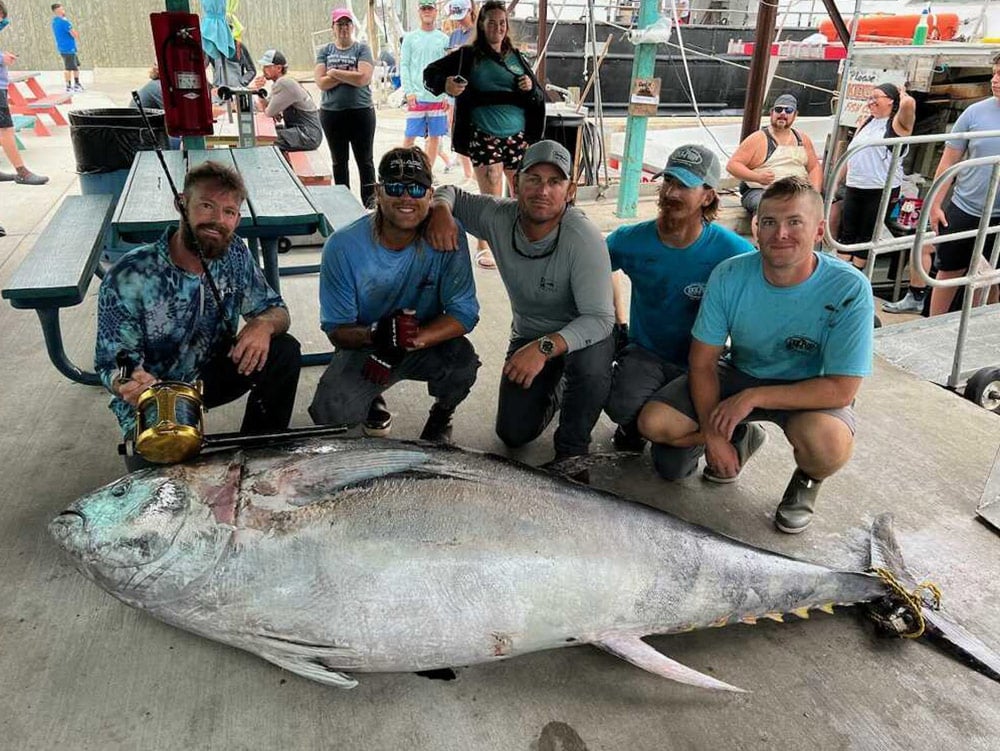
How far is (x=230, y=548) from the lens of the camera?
6.07 ft

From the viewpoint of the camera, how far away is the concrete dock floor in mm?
1867

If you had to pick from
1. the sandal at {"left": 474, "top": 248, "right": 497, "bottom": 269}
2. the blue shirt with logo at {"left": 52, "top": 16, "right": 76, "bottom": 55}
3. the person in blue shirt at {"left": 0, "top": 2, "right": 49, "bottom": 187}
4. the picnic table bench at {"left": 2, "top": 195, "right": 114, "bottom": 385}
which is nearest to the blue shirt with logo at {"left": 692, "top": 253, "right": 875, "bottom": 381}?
the picnic table bench at {"left": 2, "top": 195, "right": 114, "bottom": 385}

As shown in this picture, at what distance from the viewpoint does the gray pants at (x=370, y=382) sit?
2.78m

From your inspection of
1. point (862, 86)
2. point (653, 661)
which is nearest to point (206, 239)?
point (653, 661)

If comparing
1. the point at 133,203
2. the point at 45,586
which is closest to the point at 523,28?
the point at 133,203

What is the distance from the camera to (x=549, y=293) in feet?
9.59

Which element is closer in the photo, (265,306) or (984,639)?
(984,639)

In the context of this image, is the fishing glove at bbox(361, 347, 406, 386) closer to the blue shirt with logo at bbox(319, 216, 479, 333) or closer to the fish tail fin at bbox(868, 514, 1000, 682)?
the blue shirt with logo at bbox(319, 216, 479, 333)

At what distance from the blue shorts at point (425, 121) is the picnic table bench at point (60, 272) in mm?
4674

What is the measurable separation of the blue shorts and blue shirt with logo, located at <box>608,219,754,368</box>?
550 cm

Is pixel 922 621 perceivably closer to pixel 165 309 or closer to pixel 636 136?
pixel 165 309

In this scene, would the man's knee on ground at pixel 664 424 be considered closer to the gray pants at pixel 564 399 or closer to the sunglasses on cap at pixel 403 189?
the gray pants at pixel 564 399

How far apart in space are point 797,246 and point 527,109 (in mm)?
3006

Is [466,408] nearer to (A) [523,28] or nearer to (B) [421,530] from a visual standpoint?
(B) [421,530]
